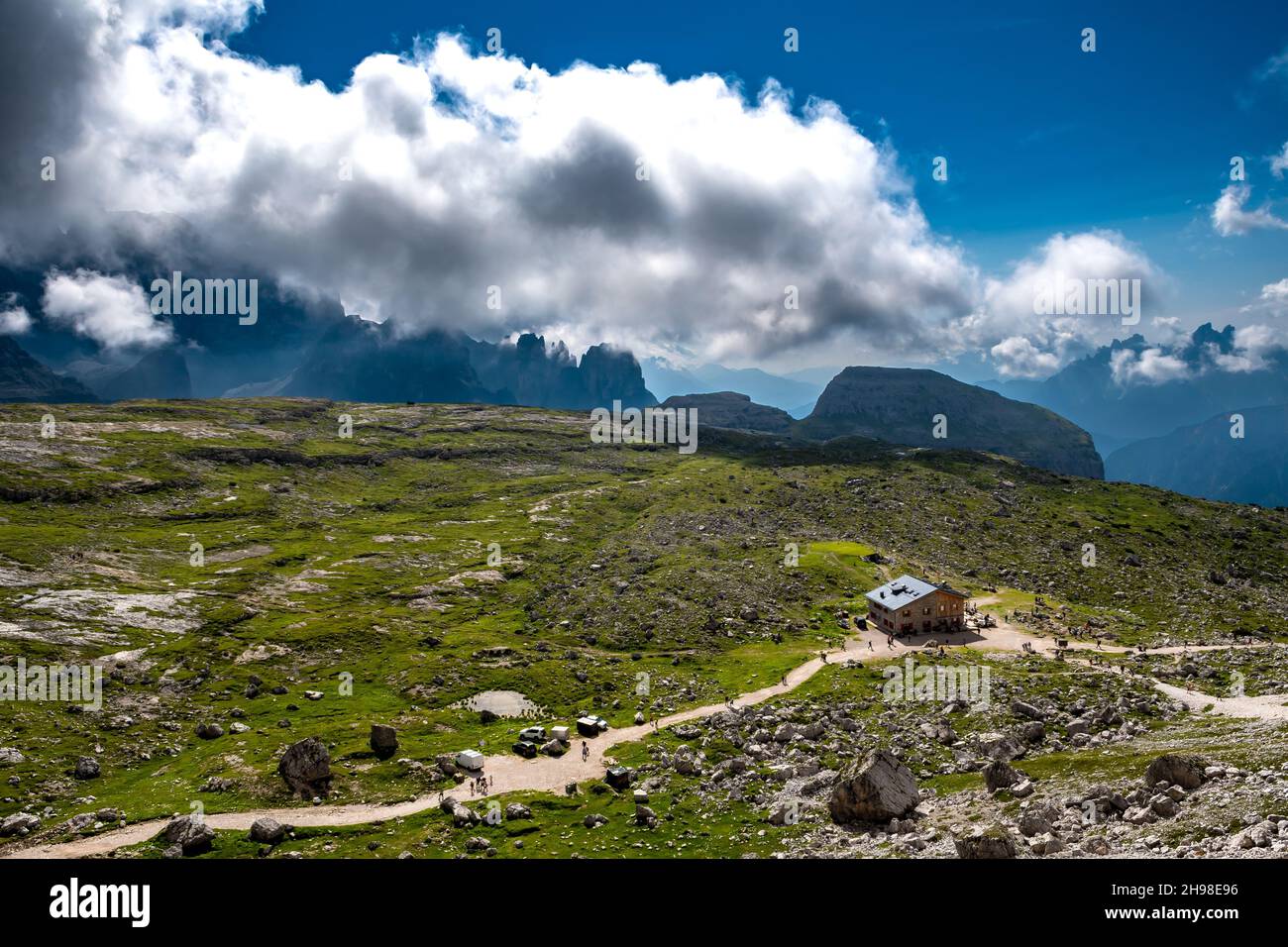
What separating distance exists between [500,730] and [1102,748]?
202 ft

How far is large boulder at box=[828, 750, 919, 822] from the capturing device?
47469 mm

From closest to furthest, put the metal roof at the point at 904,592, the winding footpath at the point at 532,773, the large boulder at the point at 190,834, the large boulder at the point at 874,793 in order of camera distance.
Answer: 1. the large boulder at the point at 874,793
2. the large boulder at the point at 190,834
3. the winding footpath at the point at 532,773
4. the metal roof at the point at 904,592

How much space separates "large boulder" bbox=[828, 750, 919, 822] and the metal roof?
6171cm

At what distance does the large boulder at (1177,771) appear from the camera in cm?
4088

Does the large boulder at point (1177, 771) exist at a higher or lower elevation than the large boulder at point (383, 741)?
higher

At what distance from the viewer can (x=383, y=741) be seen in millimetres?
72688

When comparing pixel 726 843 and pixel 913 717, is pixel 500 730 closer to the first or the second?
pixel 726 843

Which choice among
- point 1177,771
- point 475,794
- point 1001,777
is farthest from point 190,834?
point 1177,771

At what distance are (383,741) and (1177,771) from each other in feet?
231

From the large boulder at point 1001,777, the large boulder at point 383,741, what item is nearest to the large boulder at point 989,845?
the large boulder at point 1001,777

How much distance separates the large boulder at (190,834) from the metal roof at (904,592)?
307ft

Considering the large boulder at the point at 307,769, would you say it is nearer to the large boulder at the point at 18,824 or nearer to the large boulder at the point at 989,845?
the large boulder at the point at 18,824

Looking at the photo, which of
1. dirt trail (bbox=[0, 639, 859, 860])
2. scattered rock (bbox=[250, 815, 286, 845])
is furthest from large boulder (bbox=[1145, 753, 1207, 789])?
scattered rock (bbox=[250, 815, 286, 845])
